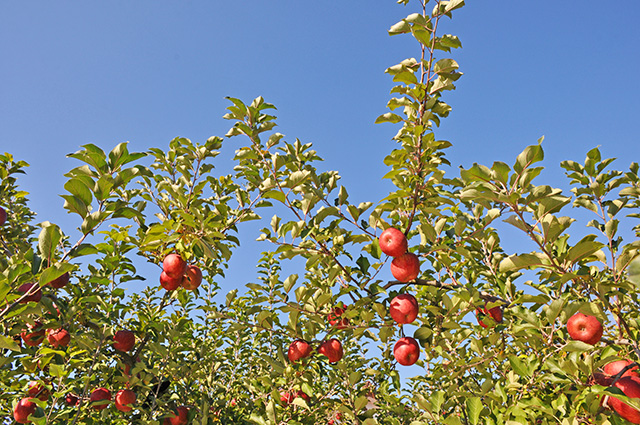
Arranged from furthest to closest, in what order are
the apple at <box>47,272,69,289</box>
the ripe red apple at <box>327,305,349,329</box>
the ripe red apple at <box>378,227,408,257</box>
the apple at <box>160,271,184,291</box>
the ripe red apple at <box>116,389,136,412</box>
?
1. the ripe red apple at <box>116,389,136,412</box>
2. the apple at <box>47,272,69,289</box>
3. the apple at <box>160,271,184,291</box>
4. the ripe red apple at <box>327,305,349,329</box>
5. the ripe red apple at <box>378,227,408,257</box>

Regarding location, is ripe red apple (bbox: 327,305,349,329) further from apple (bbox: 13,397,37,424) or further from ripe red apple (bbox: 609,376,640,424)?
apple (bbox: 13,397,37,424)

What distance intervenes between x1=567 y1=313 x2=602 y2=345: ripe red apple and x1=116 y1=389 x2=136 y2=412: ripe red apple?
3768mm

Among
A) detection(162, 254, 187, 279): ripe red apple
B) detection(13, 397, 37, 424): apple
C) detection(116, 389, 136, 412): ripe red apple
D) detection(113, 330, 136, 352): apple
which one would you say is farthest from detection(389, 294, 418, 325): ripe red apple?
detection(13, 397, 37, 424): apple

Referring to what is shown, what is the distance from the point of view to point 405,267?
10.5ft

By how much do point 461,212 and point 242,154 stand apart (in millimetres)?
2040

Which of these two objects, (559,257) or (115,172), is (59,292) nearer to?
(115,172)

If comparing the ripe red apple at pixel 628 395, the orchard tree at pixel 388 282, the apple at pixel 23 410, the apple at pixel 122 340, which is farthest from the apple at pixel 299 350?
the apple at pixel 23 410

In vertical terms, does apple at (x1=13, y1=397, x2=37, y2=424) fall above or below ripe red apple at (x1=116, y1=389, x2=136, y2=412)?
below

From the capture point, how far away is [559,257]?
8.66 ft

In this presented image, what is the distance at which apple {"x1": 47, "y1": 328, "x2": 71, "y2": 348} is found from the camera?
3717 millimetres

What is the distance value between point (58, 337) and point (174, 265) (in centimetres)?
137

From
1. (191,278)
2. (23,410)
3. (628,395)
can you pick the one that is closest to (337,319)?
(191,278)

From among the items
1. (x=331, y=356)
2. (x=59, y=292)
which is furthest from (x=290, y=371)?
(x=59, y=292)

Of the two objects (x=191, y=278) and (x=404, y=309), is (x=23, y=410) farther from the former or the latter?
(x=404, y=309)
